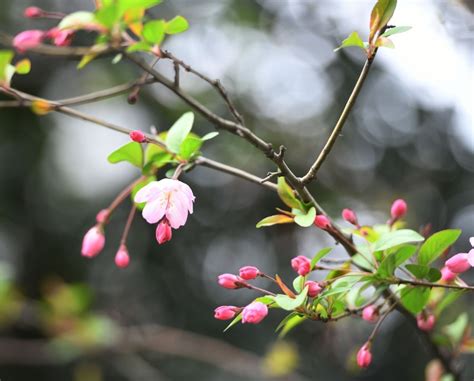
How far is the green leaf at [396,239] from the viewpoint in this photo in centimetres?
78

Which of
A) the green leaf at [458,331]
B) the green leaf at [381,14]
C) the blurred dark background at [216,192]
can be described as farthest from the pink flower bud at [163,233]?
the blurred dark background at [216,192]

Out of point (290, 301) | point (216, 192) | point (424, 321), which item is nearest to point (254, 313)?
point (290, 301)

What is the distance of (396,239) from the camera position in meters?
0.79

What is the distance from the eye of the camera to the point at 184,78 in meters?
3.45

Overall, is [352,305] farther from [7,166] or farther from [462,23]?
[7,166]

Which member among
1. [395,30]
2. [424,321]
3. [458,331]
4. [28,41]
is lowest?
[458,331]

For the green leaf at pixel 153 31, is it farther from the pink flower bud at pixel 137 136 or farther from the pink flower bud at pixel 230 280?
the pink flower bud at pixel 230 280

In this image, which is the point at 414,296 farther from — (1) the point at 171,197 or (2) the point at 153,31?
(2) the point at 153,31

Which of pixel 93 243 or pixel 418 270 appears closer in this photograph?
pixel 418 270

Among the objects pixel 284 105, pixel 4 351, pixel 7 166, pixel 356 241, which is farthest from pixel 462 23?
pixel 7 166

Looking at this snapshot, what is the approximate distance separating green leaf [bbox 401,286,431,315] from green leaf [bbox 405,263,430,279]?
2 cm

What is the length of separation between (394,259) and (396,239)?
0.03 meters

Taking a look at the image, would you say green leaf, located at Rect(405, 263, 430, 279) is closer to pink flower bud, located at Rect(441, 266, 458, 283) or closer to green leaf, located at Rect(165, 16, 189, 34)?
pink flower bud, located at Rect(441, 266, 458, 283)

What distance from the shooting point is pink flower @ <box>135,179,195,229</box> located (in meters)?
0.81
